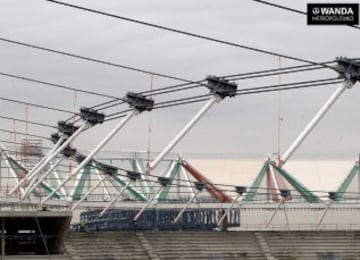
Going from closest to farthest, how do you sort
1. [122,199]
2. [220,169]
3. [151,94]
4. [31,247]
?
[31,247] → [151,94] → [122,199] → [220,169]

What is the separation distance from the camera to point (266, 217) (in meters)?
104

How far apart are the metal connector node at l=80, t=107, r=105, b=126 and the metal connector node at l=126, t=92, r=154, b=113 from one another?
3.65 meters

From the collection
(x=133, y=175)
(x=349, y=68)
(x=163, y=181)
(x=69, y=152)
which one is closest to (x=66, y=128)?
(x=69, y=152)

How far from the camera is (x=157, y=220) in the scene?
358 feet

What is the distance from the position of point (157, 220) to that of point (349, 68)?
64.5 meters

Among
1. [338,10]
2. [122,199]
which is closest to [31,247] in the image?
[338,10]

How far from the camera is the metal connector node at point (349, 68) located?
46.6 m

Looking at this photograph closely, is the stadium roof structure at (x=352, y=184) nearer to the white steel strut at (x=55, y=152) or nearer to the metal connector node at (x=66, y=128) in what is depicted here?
the metal connector node at (x=66, y=128)

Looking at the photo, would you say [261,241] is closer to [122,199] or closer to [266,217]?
[122,199]

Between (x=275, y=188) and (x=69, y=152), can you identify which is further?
(x=275, y=188)

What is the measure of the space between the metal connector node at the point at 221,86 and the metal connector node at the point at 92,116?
30.7ft

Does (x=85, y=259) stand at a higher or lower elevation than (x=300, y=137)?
lower

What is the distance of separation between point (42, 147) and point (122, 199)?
19.4m

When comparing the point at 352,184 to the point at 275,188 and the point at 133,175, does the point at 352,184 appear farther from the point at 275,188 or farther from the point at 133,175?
the point at 133,175
